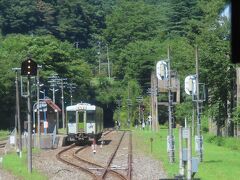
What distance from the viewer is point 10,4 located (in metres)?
129

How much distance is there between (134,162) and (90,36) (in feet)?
391

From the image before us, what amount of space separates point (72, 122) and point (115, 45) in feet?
307

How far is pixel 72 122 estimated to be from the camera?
3984cm

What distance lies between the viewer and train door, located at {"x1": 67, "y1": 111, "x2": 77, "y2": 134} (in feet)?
130

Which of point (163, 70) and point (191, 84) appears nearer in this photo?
point (163, 70)

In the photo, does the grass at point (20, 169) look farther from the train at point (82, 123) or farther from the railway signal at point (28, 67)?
the train at point (82, 123)

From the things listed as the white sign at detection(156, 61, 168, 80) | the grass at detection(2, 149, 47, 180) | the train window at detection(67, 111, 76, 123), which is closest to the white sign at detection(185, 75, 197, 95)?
the white sign at detection(156, 61, 168, 80)

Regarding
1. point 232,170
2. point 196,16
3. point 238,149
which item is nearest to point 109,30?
point 196,16

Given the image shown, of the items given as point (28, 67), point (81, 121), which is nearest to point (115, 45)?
point (81, 121)

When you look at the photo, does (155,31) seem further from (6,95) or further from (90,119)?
(90,119)

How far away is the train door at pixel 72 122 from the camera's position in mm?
39500

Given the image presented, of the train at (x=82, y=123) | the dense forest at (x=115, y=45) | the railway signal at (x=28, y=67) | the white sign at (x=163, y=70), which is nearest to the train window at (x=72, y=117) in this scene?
the train at (x=82, y=123)

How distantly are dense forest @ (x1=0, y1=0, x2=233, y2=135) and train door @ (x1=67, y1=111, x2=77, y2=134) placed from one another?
26.8 ft

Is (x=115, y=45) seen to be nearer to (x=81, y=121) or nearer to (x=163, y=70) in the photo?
(x=81, y=121)
